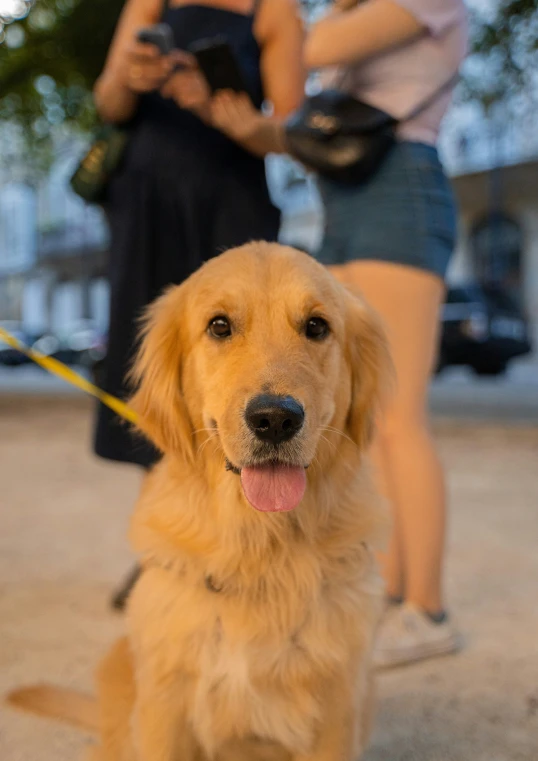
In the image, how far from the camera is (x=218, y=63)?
245cm

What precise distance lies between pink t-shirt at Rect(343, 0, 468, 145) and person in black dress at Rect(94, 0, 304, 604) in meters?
0.31

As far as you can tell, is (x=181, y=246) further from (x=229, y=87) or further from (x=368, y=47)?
(x=368, y=47)

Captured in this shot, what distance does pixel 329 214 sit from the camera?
9.23 feet

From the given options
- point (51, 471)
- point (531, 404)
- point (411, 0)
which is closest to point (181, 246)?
point (411, 0)

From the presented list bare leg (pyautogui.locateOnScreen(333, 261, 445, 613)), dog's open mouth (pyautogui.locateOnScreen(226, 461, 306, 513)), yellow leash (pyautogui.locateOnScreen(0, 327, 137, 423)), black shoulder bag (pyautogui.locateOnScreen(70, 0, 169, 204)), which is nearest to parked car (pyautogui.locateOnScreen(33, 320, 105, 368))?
black shoulder bag (pyautogui.locateOnScreen(70, 0, 169, 204))

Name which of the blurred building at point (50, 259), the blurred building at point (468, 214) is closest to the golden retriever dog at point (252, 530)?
the blurred building at point (468, 214)

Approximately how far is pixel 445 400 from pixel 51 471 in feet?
22.7

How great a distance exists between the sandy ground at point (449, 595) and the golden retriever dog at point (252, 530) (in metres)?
0.35

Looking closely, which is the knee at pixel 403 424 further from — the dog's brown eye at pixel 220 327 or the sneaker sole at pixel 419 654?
the dog's brown eye at pixel 220 327

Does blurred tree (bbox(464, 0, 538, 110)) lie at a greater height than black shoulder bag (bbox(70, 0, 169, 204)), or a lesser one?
greater

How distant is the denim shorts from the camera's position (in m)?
2.53

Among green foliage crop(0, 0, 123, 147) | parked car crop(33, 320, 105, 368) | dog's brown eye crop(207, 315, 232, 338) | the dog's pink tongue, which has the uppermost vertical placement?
green foliage crop(0, 0, 123, 147)

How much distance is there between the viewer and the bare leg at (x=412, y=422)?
2543 millimetres

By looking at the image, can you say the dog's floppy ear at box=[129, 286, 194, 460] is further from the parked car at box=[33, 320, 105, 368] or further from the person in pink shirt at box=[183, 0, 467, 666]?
the parked car at box=[33, 320, 105, 368]
